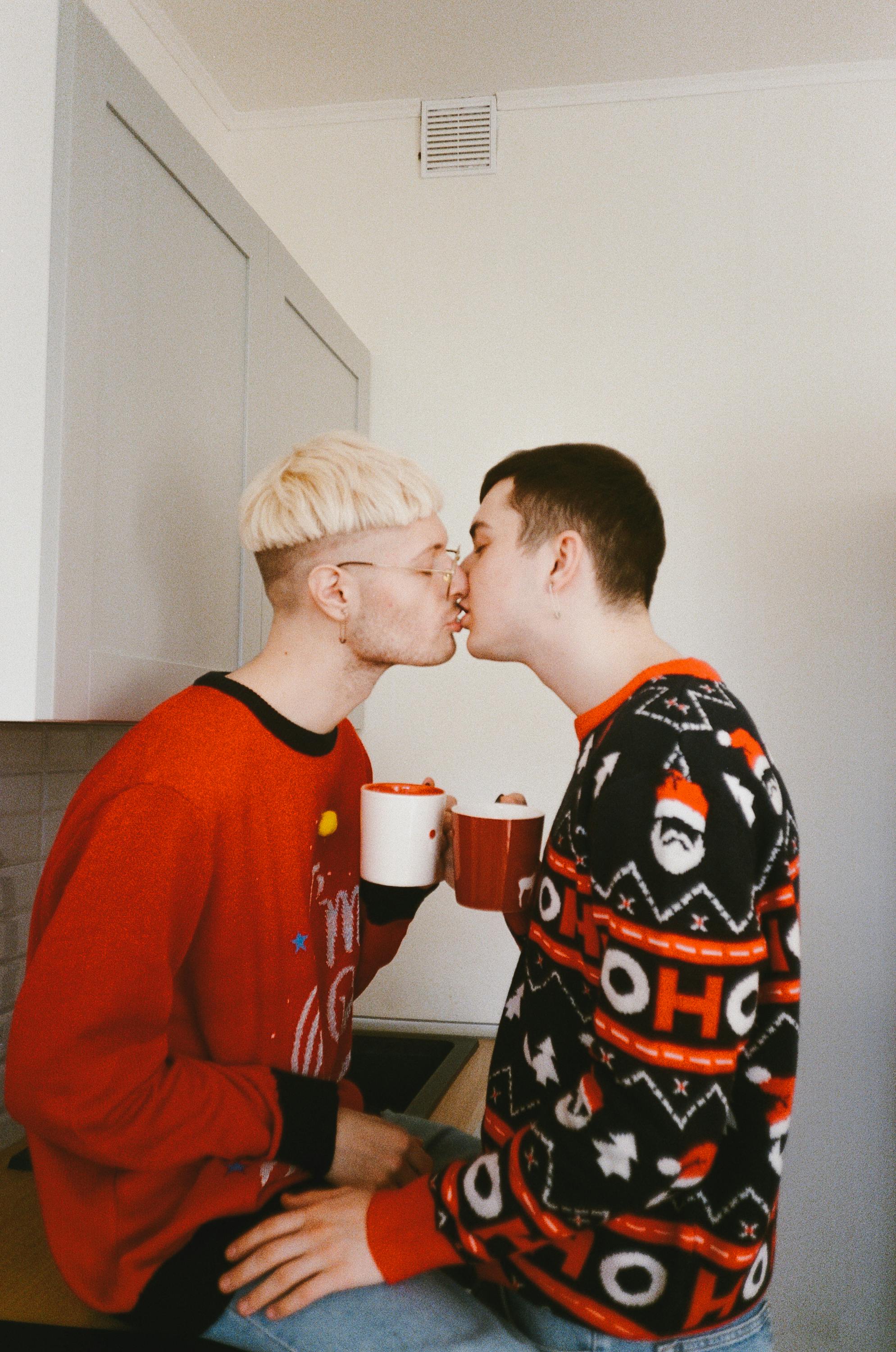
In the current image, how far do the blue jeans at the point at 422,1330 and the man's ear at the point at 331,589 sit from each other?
729 mm

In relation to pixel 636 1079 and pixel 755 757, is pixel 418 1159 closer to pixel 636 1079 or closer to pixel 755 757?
pixel 636 1079

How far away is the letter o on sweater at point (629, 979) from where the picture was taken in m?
0.76

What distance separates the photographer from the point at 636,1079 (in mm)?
757

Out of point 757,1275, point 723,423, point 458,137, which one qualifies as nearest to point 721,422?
point 723,423

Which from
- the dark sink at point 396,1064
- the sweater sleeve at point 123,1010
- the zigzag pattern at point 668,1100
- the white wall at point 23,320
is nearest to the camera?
the zigzag pattern at point 668,1100

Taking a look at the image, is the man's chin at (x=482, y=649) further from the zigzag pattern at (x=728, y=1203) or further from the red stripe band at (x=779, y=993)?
the zigzag pattern at (x=728, y=1203)

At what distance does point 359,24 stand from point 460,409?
2.60 feet

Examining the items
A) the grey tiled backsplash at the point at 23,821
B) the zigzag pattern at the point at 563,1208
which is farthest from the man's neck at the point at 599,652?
the grey tiled backsplash at the point at 23,821

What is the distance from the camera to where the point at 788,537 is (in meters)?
2.04

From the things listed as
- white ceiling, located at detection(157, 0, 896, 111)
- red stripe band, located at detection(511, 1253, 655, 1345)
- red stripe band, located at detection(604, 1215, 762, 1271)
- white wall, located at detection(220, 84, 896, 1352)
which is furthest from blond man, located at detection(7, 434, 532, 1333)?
white ceiling, located at detection(157, 0, 896, 111)

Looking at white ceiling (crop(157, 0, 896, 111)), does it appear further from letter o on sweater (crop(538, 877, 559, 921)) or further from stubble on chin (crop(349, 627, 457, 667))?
letter o on sweater (crop(538, 877, 559, 921))

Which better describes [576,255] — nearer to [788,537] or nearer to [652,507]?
[788,537]

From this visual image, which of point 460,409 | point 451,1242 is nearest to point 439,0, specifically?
point 460,409

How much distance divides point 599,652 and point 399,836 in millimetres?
315
